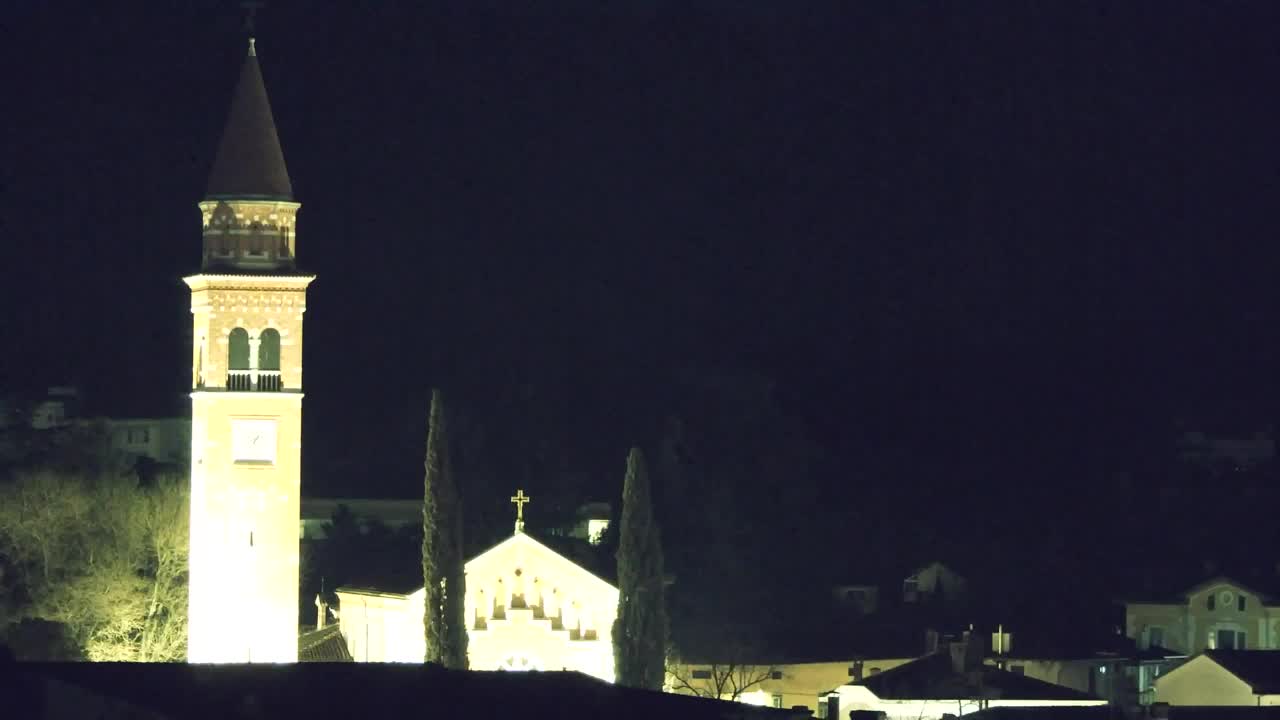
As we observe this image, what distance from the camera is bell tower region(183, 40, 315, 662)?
81812 mm

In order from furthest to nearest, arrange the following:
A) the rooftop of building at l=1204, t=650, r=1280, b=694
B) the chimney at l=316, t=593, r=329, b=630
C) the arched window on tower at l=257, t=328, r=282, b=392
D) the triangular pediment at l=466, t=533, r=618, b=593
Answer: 1. the chimney at l=316, t=593, r=329, b=630
2. the triangular pediment at l=466, t=533, r=618, b=593
3. the arched window on tower at l=257, t=328, r=282, b=392
4. the rooftop of building at l=1204, t=650, r=1280, b=694

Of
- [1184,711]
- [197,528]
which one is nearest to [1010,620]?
[197,528]

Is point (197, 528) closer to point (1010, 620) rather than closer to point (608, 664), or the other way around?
point (608, 664)

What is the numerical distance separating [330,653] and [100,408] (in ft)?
200

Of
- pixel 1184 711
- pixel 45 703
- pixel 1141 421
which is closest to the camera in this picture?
pixel 45 703

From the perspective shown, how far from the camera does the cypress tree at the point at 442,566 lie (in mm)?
80625

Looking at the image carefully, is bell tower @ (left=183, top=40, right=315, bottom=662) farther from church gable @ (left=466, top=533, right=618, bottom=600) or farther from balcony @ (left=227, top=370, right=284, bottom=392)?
church gable @ (left=466, top=533, right=618, bottom=600)

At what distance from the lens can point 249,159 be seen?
271ft

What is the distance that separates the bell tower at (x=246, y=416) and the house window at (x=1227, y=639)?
115 ft

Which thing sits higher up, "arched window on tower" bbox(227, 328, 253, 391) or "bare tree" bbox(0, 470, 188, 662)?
"arched window on tower" bbox(227, 328, 253, 391)

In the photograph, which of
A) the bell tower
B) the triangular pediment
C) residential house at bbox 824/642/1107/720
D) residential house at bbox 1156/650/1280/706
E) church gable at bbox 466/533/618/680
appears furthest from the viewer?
the triangular pediment

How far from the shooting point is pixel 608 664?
83.2 meters

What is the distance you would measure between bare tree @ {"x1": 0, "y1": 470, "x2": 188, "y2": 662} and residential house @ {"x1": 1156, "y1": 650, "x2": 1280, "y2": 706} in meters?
24.7

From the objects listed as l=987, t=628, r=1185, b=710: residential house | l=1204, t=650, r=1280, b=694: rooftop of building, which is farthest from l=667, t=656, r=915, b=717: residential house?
l=1204, t=650, r=1280, b=694: rooftop of building
